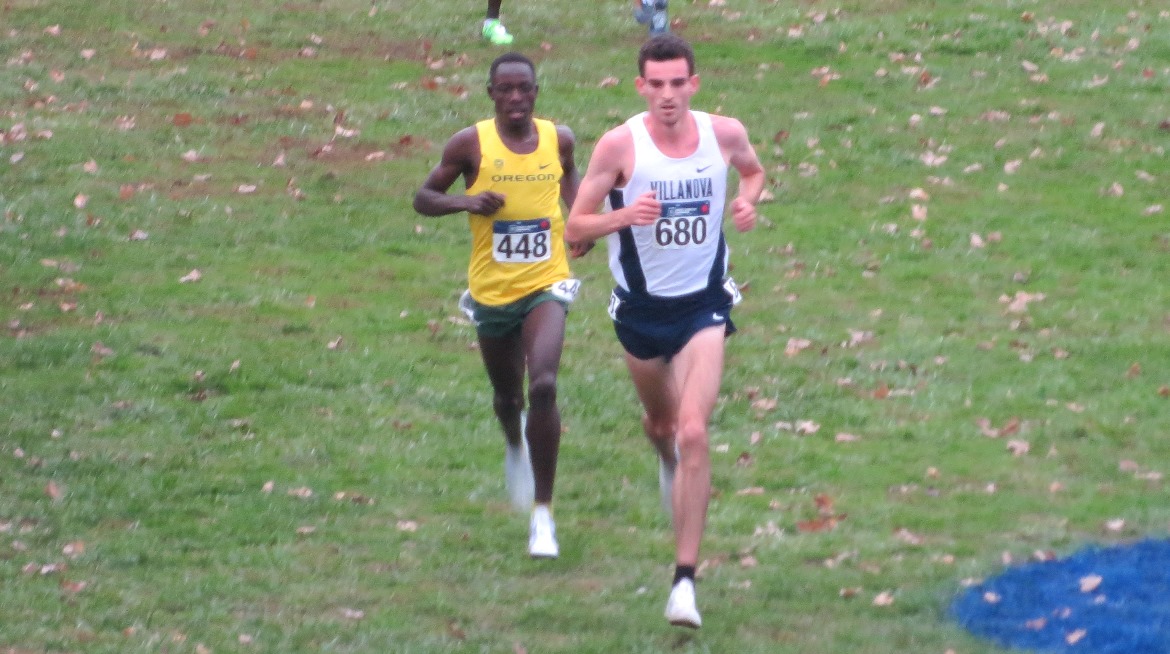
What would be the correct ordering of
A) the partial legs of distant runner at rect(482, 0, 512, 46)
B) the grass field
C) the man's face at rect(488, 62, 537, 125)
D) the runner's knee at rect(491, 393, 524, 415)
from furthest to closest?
the partial legs of distant runner at rect(482, 0, 512, 46), the runner's knee at rect(491, 393, 524, 415), the man's face at rect(488, 62, 537, 125), the grass field

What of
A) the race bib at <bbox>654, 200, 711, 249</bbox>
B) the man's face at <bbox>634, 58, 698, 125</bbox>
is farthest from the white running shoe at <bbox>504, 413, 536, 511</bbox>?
the man's face at <bbox>634, 58, 698, 125</bbox>

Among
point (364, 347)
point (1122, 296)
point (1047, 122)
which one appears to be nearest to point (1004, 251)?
point (1122, 296)

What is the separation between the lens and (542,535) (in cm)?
747

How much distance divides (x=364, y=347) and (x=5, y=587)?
421 cm

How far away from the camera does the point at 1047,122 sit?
1563 centimetres

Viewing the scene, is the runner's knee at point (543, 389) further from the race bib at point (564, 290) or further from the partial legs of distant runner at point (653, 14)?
the partial legs of distant runner at point (653, 14)

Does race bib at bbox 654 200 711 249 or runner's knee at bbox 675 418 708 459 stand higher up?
race bib at bbox 654 200 711 249

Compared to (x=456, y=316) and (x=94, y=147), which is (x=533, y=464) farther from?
(x=94, y=147)

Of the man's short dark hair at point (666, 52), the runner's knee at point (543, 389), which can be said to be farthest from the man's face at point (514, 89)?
the runner's knee at point (543, 389)

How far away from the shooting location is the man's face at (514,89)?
7.55 meters

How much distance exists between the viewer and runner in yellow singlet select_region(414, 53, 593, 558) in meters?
7.52

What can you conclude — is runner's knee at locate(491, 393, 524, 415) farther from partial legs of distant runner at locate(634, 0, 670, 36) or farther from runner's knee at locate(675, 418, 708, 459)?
partial legs of distant runner at locate(634, 0, 670, 36)

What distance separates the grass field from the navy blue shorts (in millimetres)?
1061

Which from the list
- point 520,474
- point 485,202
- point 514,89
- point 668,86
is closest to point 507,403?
point 520,474
